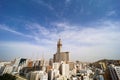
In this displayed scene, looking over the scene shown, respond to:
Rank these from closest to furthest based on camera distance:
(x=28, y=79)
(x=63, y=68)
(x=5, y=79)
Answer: (x=5, y=79) → (x=28, y=79) → (x=63, y=68)

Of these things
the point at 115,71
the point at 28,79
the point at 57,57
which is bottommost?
the point at 28,79

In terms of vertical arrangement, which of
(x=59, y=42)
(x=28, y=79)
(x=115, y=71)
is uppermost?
(x=59, y=42)

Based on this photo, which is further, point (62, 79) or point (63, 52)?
point (63, 52)

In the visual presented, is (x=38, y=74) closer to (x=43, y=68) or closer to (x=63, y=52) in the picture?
(x=43, y=68)

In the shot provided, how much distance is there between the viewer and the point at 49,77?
26484 millimetres

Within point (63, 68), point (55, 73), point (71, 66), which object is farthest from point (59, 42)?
point (55, 73)

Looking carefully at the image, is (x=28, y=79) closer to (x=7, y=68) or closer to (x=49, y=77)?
(x=49, y=77)

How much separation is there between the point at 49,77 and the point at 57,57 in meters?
16.4

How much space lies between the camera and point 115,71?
71.4 feet

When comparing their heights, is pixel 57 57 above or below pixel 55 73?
above

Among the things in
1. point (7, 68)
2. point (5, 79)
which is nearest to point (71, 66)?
point (7, 68)

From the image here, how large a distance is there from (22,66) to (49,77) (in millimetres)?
15975

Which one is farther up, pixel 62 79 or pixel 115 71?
pixel 115 71

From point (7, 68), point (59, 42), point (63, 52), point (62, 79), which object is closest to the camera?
point (62, 79)
